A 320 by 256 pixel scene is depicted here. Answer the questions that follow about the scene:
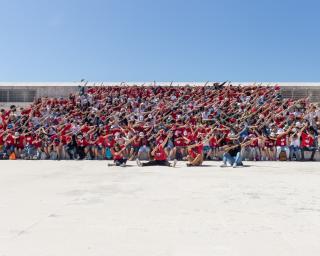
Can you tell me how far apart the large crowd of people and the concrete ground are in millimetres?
5954

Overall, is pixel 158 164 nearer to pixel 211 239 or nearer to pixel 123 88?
pixel 211 239

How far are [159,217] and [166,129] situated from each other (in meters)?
13.1

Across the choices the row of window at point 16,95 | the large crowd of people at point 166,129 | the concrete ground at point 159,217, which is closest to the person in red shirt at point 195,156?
the large crowd of people at point 166,129

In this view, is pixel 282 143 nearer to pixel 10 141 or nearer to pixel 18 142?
pixel 18 142

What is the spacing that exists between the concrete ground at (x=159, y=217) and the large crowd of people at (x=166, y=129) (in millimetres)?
Result: 5954

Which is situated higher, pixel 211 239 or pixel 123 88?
pixel 123 88

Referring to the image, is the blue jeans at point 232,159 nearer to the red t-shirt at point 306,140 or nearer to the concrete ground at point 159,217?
the red t-shirt at point 306,140

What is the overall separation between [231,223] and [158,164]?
9.72m

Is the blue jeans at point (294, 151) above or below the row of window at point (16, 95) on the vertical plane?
below

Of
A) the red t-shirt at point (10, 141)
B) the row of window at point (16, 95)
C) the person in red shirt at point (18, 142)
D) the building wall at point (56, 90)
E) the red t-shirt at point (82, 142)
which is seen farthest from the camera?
the row of window at point (16, 95)

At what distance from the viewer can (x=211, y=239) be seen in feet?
16.8

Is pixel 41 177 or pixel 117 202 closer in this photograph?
pixel 117 202

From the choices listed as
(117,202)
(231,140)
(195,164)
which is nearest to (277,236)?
(117,202)

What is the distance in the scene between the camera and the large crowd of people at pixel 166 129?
18.0m
